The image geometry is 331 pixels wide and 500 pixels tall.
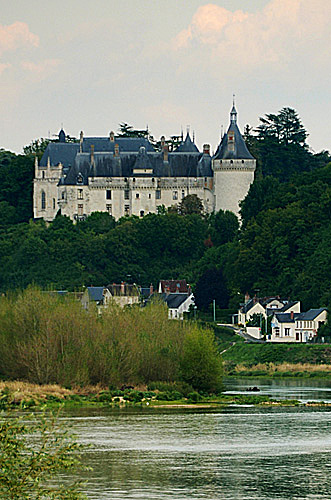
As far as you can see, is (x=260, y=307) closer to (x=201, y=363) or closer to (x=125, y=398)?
(x=201, y=363)

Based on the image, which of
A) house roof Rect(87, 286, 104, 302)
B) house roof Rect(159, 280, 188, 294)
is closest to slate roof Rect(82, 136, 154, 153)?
house roof Rect(159, 280, 188, 294)

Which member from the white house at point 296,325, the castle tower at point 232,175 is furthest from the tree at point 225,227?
the white house at point 296,325

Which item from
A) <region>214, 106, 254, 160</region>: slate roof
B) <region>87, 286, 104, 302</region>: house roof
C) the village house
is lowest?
the village house

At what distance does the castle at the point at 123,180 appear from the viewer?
130000mm

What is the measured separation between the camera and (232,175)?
414ft

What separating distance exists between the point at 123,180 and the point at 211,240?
45.0ft

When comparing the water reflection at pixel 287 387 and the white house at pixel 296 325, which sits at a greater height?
the white house at pixel 296 325

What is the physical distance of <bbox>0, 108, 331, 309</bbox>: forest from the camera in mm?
104750

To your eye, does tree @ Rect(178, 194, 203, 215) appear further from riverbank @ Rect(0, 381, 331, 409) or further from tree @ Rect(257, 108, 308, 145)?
riverbank @ Rect(0, 381, 331, 409)

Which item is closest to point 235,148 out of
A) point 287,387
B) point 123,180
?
point 123,180

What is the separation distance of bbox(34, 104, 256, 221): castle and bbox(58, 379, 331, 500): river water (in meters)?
80.4

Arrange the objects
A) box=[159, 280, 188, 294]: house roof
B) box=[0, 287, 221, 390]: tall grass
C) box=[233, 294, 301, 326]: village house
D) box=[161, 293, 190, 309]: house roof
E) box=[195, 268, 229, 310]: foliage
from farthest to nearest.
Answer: box=[159, 280, 188, 294]: house roof, box=[161, 293, 190, 309]: house roof, box=[195, 268, 229, 310]: foliage, box=[233, 294, 301, 326]: village house, box=[0, 287, 221, 390]: tall grass

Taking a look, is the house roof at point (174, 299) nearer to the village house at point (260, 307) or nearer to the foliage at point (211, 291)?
the foliage at point (211, 291)

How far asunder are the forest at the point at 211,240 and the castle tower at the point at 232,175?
6.65 feet
